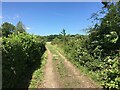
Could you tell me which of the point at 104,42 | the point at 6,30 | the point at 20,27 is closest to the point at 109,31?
the point at 104,42

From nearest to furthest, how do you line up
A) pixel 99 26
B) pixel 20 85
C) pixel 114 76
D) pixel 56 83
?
pixel 114 76 → pixel 20 85 → pixel 56 83 → pixel 99 26

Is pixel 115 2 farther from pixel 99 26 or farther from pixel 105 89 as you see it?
pixel 105 89

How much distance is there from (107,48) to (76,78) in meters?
3.80

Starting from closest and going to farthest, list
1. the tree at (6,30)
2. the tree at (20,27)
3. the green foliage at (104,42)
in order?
the green foliage at (104,42) < the tree at (6,30) < the tree at (20,27)

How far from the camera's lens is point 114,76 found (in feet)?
33.8

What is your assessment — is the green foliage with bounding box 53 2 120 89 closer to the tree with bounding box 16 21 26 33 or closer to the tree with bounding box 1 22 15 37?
the tree with bounding box 1 22 15 37

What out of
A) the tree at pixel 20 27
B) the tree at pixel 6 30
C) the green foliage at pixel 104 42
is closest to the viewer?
the green foliage at pixel 104 42

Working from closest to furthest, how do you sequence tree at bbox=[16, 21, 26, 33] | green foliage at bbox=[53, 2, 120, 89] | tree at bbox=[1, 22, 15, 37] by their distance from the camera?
green foliage at bbox=[53, 2, 120, 89] → tree at bbox=[1, 22, 15, 37] → tree at bbox=[16, 21, 26, 33]

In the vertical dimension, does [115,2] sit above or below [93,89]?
above

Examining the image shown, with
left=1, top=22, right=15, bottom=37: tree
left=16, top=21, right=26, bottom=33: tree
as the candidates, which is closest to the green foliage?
left=1, top=22, right=15, bottom=37: tree

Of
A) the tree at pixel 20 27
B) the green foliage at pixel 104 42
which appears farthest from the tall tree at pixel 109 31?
the tree at pixel 20 27

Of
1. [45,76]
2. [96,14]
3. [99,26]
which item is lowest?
[45,76]

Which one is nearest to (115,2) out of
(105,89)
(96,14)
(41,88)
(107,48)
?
(96,14)

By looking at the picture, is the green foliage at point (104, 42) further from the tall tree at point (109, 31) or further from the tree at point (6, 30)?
the tree at point (6, 30)
